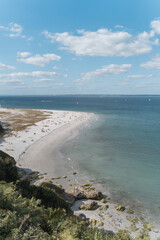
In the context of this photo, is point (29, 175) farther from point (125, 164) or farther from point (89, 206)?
point (125, 164)

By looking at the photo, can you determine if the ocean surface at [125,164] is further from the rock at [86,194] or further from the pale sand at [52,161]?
the pale sand at [52,161]

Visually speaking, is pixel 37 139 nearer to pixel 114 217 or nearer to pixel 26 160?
pixel 26 160

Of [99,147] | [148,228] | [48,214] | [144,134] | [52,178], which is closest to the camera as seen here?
[48,214]

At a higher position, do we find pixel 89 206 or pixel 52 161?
pixel 52 161

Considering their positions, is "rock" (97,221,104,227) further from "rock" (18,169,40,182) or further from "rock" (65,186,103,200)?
"rock" (18,169,40,182)

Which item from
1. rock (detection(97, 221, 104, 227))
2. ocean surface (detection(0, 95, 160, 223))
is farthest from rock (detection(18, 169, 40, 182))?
rock (detection(97, 221, 104, 227))

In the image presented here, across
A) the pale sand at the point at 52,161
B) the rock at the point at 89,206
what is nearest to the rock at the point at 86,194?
the pale sand at the point at 52,161

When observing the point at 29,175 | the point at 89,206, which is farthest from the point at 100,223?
the point at 29,175

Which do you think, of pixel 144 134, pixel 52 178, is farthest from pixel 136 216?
pixel 144 134
